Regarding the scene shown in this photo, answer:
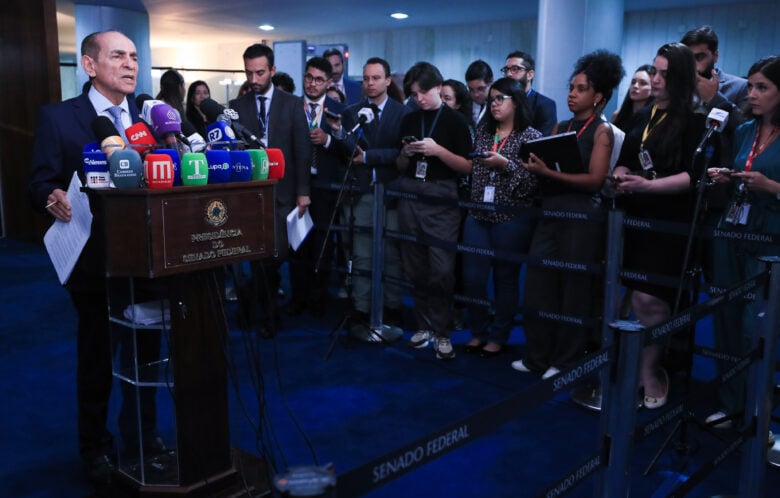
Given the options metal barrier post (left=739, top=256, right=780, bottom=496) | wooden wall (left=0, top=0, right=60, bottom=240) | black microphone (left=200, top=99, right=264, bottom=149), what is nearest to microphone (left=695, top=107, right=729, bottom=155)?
metal barrier post (left=739, top=256, right=780, bottom=496)

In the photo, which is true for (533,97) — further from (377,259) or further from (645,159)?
(645,159)

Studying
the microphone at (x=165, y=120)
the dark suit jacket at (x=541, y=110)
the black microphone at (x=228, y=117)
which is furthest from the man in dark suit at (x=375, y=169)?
the microphone at (x=165, y=120)

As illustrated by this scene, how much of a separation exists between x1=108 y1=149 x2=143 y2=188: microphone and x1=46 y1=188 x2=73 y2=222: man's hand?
0.41 metres

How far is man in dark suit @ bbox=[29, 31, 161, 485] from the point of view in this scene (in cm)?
238

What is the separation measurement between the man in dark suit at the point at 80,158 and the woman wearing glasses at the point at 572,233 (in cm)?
203

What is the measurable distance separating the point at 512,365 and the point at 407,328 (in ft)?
3.35

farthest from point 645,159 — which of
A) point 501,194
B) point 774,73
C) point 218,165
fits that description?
point 218,165

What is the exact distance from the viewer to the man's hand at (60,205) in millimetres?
2217

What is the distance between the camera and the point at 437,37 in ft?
45.4

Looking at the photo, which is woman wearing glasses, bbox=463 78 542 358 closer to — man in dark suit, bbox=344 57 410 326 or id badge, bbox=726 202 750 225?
man in dark suit, bbox=344 57 410 326

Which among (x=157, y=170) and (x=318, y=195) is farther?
(x=318, y=195)

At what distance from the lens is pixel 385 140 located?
15.3ft

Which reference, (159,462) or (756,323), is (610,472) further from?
(159,462)

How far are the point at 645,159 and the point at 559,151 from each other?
0.40 m
